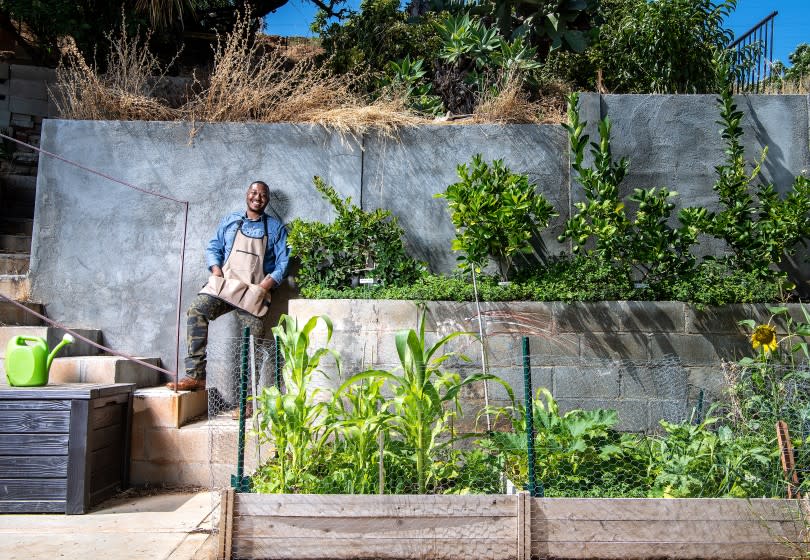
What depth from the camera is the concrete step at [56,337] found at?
18.1ft

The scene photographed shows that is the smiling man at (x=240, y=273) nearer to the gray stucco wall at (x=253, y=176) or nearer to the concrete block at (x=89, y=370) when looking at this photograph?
the gray stucco wall at (x=253, y=176)

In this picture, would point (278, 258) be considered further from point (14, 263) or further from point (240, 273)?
point (14, 263)

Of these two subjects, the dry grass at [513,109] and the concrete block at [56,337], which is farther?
the dry grass at [513,109]

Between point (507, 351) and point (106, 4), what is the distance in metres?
6.76

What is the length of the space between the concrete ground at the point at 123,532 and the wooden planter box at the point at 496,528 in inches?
15.0

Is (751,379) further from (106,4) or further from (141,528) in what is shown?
(106,4)

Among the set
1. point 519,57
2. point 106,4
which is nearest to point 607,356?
point 519,57

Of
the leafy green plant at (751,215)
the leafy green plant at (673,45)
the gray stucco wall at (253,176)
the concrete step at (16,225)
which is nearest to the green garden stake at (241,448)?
the gray stucco wall at (253,176)

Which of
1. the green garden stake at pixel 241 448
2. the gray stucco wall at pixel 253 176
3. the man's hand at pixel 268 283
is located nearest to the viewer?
the green garden stake at pixel 241 448

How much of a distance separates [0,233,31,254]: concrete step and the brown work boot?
2.59 metres

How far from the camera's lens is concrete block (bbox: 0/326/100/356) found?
551cm

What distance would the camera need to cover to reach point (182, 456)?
517 centimetres

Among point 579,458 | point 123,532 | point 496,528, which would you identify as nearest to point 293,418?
point 496,528

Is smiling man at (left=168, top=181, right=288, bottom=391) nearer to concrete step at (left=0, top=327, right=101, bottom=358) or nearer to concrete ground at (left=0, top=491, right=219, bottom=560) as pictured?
concrete step at (left=0, top=327, right=101, bottom=358)
